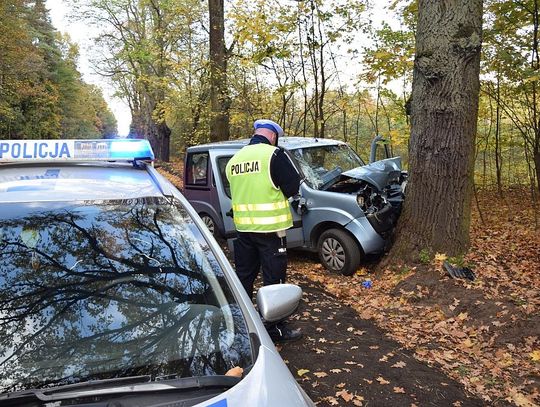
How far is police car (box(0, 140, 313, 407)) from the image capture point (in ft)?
5.42

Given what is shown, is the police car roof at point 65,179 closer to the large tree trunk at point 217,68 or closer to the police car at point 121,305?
the police car at point 121,305

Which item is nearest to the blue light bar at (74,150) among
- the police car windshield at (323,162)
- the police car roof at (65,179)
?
the police car roof at (65,179)

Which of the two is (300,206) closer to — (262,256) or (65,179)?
(262,256)

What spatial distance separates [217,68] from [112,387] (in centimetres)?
1256

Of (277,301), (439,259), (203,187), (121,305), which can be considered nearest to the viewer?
(121,305)

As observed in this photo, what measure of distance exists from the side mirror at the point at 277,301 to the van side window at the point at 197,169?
20.4ft

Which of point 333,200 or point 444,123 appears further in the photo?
point 333,200

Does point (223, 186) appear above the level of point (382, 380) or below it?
above

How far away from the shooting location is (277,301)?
A: 2234 millimetres

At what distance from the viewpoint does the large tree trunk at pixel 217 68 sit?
13.6m

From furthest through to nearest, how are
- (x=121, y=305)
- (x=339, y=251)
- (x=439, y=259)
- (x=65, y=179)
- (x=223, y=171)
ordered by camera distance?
(x=223, y=171) < (x=339, y=251) < (x=439, y=259) < (x=65, y=179) < (x=121, y=305)

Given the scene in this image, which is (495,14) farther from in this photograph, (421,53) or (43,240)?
(43,240)

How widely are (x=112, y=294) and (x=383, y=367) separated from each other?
9.37 feet

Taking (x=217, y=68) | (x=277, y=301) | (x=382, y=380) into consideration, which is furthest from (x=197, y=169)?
(x=277, y=301)
